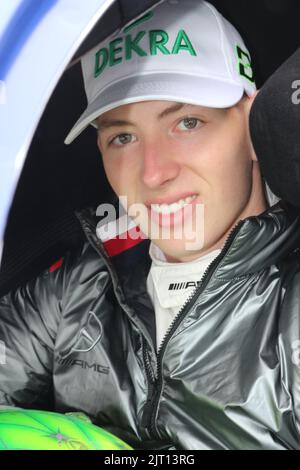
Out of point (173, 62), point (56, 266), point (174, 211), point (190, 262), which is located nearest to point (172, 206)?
point (174, 211)

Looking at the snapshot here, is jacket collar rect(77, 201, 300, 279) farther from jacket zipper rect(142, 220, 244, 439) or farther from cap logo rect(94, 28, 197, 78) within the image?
cap logo rect(94, 28, 197, 78)

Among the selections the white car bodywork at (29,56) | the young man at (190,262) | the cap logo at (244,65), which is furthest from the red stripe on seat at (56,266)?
the white car bodywork at (29,56)

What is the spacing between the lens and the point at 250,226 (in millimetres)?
1154

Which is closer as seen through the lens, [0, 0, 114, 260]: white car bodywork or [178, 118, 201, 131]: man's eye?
[0, 0, 114, 260]: white car bodywork

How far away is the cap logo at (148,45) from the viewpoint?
1216 millimetres

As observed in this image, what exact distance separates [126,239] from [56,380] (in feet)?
1.01

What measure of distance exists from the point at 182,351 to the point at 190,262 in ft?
0.55

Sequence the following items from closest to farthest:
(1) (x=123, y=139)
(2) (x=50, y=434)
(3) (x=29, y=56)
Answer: (3) (x=29, y=56)
(2) (x=50, y=434)
(1) (x=123, y=139)

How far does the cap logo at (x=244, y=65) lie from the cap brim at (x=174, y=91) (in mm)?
48

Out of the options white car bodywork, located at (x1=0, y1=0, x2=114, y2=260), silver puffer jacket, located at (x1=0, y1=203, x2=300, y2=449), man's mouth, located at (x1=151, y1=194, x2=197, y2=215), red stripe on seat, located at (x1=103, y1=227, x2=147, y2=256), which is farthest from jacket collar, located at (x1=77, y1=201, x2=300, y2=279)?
white car bodywork, located at (x1=0, y1=0, x2=114, y2=260)

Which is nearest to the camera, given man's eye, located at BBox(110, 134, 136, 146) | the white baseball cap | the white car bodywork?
the white car bodywork

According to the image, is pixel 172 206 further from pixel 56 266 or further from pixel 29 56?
pixel 29 56

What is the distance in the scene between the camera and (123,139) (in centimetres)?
130

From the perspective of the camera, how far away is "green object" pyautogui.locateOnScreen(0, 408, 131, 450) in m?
1.07
